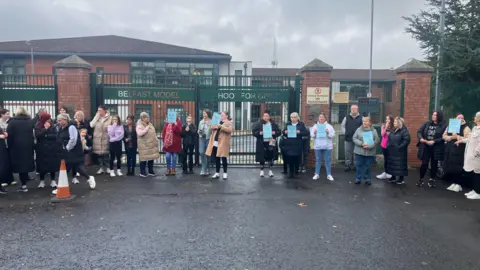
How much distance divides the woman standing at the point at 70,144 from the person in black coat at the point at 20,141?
589mm

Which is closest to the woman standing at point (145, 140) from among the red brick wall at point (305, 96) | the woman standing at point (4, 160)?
the woman standing at point (4, 160)

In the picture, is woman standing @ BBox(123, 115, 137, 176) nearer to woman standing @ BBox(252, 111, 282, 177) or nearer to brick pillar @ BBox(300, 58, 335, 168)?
woman standing @ BBox(252, 111, 282, 177)

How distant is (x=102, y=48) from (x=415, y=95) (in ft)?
98.9

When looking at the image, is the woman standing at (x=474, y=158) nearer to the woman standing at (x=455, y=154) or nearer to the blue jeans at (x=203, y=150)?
the woman standing at (x=455, y=154)

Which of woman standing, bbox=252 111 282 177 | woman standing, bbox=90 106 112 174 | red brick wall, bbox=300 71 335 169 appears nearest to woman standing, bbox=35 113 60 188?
woman standing, bbox=90 106 112 174

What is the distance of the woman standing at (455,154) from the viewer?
8.29m

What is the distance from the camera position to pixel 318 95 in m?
11.0

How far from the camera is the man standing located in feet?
33.9

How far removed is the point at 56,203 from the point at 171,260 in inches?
147

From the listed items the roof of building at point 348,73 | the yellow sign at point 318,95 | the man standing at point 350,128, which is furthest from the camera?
the roof of building at point 348,73

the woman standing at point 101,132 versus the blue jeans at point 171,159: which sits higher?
the woman standing at point 101,132

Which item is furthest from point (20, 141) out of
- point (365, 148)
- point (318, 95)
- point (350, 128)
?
point (350, 128)

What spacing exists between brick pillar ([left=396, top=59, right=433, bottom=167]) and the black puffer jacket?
264 cm

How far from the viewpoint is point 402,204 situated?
729 centimetres
